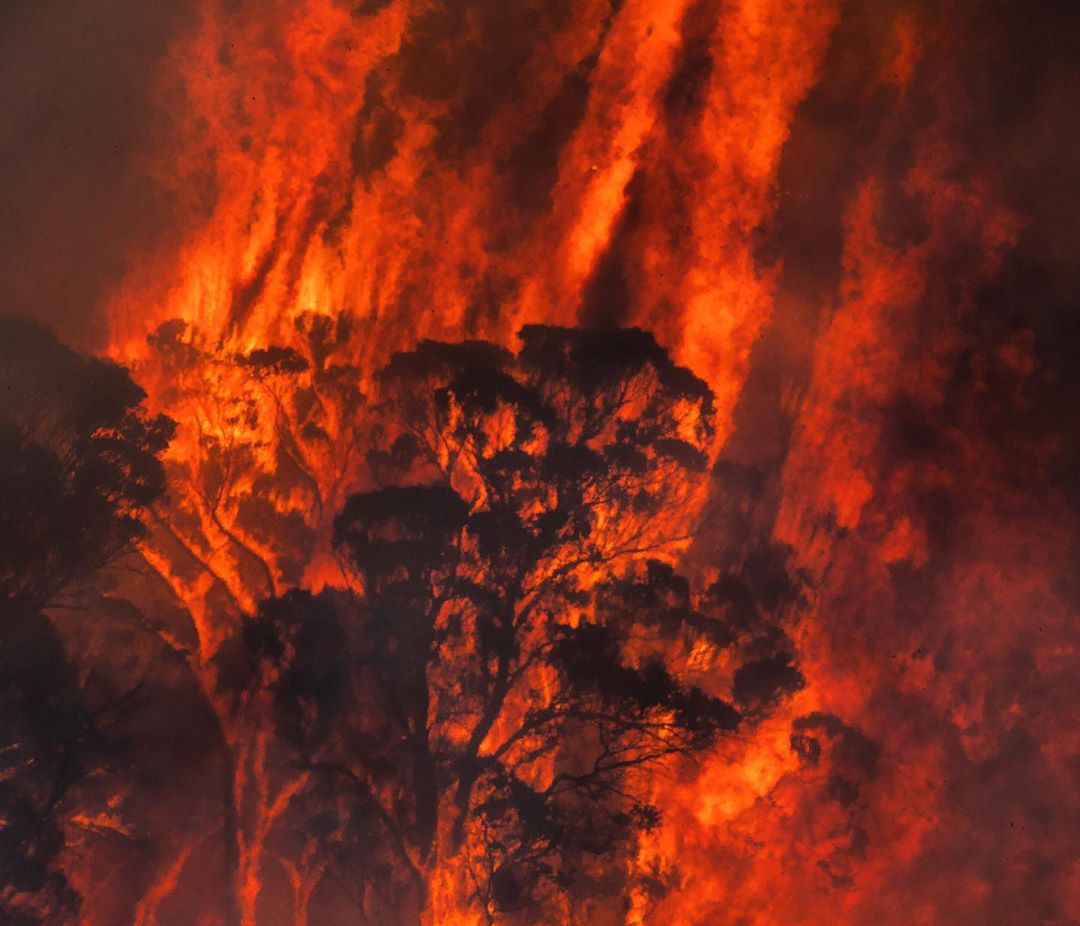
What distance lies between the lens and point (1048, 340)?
161 inches

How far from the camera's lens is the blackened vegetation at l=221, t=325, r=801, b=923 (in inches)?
155

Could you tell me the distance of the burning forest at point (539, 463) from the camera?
3.92 meters

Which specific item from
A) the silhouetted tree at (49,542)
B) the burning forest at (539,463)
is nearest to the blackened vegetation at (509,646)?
the burning forest at (539,463)

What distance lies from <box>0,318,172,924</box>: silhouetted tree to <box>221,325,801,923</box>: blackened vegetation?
1.97ft

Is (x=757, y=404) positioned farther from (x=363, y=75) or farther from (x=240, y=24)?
(x=240, y=24)

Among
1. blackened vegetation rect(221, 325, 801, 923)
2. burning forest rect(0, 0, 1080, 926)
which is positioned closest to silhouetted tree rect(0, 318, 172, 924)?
burning forest rect(0, 0, 1080, 926)

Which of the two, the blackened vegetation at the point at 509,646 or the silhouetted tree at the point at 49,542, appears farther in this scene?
the blackened vegetation at the point at 509,646

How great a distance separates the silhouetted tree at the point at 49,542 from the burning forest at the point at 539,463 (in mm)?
14

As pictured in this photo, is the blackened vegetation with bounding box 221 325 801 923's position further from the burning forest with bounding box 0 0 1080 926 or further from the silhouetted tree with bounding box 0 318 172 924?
the silhouetted tree with bounding box 0 318 172 924

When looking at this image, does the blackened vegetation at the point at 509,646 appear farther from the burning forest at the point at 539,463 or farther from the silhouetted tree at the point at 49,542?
the silhouetted tree at the point at 49,542

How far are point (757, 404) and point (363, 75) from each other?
6.56 feet

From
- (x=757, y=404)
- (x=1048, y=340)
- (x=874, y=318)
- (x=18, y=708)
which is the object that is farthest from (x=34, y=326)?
(x=1048, y=340)

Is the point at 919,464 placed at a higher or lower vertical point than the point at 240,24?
lower

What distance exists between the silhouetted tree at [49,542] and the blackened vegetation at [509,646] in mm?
600
